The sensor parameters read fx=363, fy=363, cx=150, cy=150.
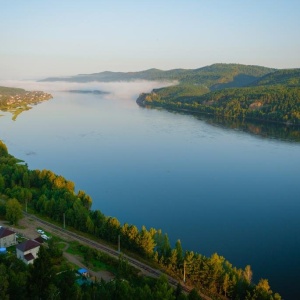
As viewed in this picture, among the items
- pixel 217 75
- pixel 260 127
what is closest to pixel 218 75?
pixel 217 75

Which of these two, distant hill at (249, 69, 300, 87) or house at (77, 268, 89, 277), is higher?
distant hill at (249, 69, 300, 87)

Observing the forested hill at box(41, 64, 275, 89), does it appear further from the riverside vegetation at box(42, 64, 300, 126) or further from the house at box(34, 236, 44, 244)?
the house at box(34, 236, 44, 244)

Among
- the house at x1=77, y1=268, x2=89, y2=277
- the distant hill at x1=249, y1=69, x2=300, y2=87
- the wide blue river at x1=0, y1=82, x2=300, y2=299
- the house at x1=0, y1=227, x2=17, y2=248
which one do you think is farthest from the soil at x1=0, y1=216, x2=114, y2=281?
the distant hill at x1=249, y1=69, x2=300, y2=87

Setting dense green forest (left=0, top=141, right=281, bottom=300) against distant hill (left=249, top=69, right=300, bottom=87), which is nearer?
dense green forest (left=0, top=141, right=281, bottom=300)

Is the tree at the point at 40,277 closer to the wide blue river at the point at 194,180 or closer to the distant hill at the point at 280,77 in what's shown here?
the wide blue river at the point at 194,180

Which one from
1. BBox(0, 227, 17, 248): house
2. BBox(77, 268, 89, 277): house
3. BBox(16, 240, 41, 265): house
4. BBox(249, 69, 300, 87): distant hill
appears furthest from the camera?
BBox(249, 69, 300, 87): distant hill

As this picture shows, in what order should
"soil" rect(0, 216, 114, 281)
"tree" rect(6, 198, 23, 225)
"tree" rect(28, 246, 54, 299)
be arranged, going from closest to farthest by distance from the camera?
"tree" rect(28, 246, 54, 299), "soil" rect(0, 216, 114, 281), "tree" rect(6, 198, 23, 225)
